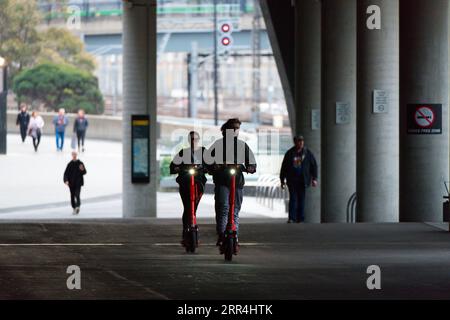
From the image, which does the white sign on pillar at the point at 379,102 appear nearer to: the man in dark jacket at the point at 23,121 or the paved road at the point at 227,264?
the paved road at the point at 227,264

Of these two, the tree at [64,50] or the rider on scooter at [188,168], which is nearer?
the rider on scooter at [188,168]

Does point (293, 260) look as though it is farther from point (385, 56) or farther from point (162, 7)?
point (162, 7)

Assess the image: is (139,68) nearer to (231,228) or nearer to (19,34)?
(231,228)

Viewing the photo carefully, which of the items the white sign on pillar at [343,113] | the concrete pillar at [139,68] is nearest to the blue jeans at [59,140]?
the concrete pillar at [139,68]

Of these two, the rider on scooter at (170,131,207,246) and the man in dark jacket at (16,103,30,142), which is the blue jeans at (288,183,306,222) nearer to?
the rider on scooter at (170,131,207,246)

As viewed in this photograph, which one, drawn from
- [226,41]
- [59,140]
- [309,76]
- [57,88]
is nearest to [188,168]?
[309,76]

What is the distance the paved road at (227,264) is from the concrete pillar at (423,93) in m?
3.24

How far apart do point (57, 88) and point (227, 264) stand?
76.2m

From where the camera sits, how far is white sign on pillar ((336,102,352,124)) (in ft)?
114

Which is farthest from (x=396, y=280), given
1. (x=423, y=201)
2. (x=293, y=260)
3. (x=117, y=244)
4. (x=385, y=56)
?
(x=385, y=56)

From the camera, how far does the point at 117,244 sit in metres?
19.3

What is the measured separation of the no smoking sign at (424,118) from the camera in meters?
25.9
